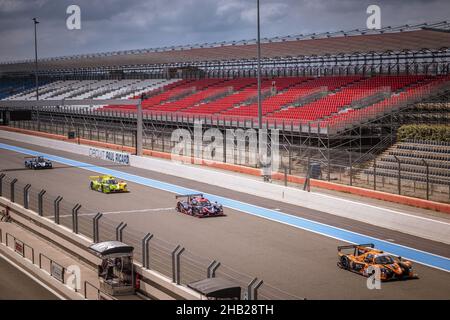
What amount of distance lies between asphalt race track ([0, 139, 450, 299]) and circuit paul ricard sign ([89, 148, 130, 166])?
879 centimetres

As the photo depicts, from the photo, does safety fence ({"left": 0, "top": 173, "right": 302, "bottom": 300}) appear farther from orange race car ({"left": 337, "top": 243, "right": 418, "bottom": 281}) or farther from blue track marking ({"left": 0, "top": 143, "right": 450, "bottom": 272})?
blue track marking ({"left": 0, "top": 143, "right": 450, "bottom": 272})

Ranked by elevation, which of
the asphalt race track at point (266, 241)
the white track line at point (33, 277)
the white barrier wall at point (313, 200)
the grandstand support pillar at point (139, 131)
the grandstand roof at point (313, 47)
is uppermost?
the grandstand roof at point (313, 47)

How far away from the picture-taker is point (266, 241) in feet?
72.4

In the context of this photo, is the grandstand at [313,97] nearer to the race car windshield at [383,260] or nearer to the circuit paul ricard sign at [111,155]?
the circuit paul ricard sign at [111,155]

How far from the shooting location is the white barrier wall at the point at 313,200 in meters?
22.6

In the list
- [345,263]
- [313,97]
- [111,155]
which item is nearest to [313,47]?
[313,97]

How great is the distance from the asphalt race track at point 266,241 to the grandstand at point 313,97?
14.9 ft

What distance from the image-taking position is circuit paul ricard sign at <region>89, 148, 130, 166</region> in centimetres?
4384

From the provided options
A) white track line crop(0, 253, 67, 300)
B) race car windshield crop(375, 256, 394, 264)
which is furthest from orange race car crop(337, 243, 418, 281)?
white track line crop(0, 253, 67, 300)

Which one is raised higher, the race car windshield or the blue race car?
the blue race car

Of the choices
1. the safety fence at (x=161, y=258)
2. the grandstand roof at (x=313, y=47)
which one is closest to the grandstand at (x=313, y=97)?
the grandstand roof at (x=313, y=47)
